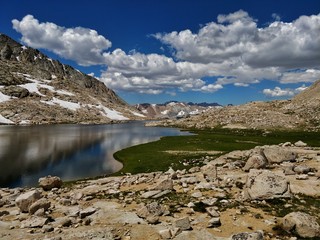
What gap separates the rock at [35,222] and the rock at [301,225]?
54.4 ft

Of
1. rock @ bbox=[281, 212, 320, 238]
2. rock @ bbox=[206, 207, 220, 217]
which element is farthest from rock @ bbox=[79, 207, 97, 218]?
rock @ bbox=[281, 212, 320, 238]

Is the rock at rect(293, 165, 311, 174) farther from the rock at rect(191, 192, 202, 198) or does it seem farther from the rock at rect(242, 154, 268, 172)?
the rock at rect(191, 192, 202, 198)

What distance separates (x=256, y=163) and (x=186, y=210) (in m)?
Result: 14.6

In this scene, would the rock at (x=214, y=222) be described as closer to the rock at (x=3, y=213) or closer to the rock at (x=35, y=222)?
the rock at (x=35, y=222)

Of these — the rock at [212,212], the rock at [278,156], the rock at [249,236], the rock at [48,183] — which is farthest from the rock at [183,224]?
the rock at [48,183]

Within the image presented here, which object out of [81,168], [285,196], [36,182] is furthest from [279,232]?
[81,168]

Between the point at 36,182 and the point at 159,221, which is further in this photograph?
the point at 36,182

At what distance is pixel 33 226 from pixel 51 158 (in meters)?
58.7

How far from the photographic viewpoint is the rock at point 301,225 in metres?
18.7

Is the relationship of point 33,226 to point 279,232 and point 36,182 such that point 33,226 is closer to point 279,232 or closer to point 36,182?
point 279,232

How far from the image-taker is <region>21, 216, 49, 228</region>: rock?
21891 mm

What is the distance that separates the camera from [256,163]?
34750 millimetres

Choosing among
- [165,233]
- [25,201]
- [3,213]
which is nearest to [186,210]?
[165,233]

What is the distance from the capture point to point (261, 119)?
7372 inches
